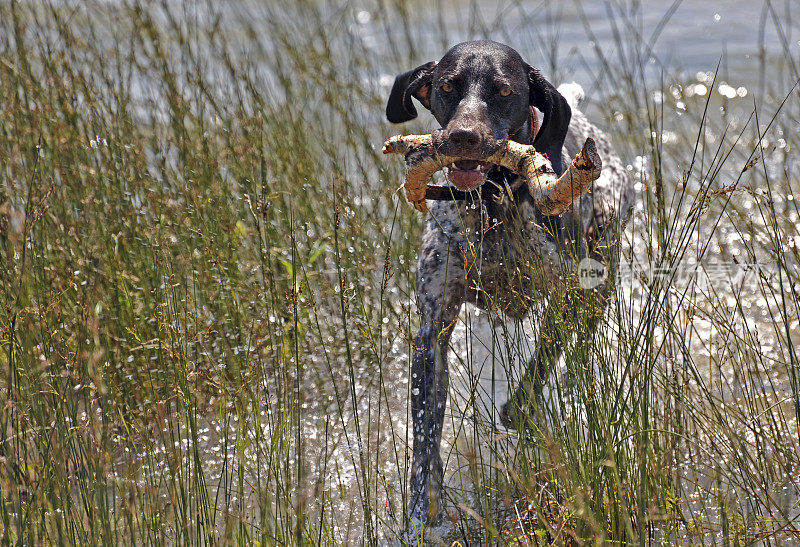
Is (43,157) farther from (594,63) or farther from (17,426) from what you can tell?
(594,63)

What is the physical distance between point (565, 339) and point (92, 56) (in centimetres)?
320

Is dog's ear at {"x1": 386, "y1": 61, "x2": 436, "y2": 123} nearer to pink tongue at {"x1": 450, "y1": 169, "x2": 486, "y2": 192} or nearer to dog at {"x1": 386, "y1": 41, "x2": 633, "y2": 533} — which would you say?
dog at {"x1": 386, "y1": 41, "x2": 633, "y2": 533}

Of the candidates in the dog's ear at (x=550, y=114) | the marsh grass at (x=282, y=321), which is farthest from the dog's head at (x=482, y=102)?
the marsh grass at (x=282, y=321)

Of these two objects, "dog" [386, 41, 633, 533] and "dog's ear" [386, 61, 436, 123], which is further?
"dog's ear" [386, 61, 436, 123]

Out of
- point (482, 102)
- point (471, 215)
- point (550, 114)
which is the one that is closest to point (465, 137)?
point (482, 102)

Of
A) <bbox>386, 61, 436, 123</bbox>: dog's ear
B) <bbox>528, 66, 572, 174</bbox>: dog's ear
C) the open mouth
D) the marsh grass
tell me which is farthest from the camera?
<bbox>386, 61, 436, 123</bbox>: dog's ear

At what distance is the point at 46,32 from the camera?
15.2 feet

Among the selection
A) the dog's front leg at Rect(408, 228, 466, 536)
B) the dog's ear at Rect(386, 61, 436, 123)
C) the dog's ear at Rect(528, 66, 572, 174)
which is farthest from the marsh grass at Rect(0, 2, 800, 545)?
the dog's ear at Rect(386, 61, 436, 123)

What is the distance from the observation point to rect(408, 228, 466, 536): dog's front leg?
10.4ft

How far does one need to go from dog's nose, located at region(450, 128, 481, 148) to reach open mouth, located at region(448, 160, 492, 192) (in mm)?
98

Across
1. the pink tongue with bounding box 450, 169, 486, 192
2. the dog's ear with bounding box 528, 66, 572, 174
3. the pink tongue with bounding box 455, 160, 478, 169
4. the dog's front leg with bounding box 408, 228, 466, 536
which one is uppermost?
the dog's ear with bounding box 528, 66, 572, 174

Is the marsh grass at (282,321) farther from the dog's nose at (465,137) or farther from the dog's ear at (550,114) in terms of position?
the dog's nose at (465,137)

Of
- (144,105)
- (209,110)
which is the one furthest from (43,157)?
(209,110)

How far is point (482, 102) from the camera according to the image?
3.20 metres
